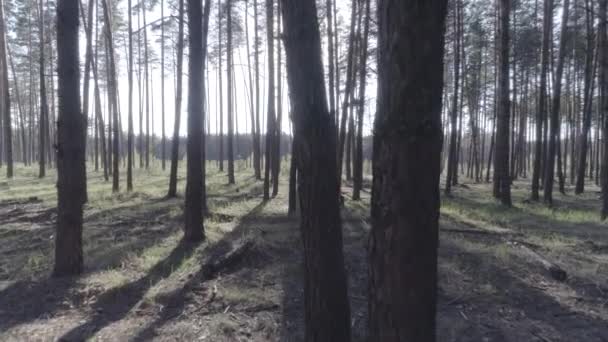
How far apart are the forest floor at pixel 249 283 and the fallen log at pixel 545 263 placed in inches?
2.0

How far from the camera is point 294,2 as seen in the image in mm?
2664

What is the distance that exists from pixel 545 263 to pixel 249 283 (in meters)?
4.29

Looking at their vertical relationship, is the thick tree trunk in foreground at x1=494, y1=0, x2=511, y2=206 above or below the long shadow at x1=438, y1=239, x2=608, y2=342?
above

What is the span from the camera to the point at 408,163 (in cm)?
162

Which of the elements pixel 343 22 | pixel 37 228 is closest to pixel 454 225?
pixel 37 228

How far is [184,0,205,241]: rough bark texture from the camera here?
6.70 metres

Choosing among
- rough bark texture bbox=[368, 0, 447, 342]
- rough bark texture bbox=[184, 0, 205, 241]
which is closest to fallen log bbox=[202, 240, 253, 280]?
rough bark texture bbox=[184, 0, 205, 241]

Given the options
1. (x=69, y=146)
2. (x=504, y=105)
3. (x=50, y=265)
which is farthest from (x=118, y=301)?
(x=504, y=105)

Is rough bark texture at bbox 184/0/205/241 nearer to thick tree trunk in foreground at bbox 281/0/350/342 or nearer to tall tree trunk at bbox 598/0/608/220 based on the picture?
thick tree trunk in foreground at bbox 281/0/350/342

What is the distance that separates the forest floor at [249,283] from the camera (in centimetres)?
393

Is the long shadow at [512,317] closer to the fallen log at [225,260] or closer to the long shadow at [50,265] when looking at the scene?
the fallen log at [225,260]

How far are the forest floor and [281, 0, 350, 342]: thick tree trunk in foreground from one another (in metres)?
0.59

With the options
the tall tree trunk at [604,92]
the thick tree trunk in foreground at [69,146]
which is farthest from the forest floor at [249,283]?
the tall tree trunk at [604,92]

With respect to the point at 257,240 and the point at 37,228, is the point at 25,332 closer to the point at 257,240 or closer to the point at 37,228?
the point at 257,240
